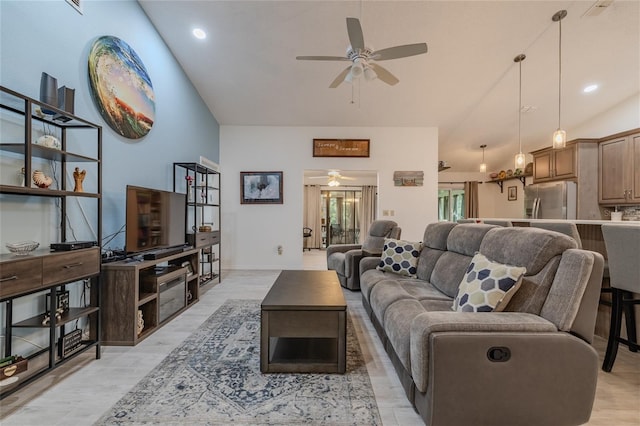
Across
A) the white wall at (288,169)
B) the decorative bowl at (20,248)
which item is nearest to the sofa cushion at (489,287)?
the decorative bowl at (20,248)

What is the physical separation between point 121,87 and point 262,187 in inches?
112

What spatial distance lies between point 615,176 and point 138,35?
24.5ft

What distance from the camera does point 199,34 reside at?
11.4 feet

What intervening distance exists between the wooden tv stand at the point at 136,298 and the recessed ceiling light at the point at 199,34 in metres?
2.77

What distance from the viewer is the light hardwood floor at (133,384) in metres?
1.49

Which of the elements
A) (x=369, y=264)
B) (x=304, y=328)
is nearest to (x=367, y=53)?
(x=369, y=264)

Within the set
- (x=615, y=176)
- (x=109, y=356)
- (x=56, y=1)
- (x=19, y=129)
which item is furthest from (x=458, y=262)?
(x=615, y=176)

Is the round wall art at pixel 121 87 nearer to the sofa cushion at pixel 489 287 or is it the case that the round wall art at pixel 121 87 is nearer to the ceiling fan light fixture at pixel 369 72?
the ceiling fan light fixture at pixel 369 72

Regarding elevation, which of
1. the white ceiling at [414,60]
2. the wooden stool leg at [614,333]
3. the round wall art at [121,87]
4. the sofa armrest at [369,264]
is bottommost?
the wooden stool leg at [614,333]

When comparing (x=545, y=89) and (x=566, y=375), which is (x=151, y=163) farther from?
(x=545, y=89)

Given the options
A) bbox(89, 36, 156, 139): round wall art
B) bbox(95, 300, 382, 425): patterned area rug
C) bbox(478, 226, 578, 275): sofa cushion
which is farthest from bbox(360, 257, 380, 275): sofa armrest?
bbox(89, 36, 156, 139): round wall art

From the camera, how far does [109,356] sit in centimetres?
213

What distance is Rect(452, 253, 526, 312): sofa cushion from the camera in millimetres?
1533

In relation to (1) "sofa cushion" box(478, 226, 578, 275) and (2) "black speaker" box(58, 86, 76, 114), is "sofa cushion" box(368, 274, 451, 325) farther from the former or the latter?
(2) "black speaker" box(58, 86, 76, 114)
